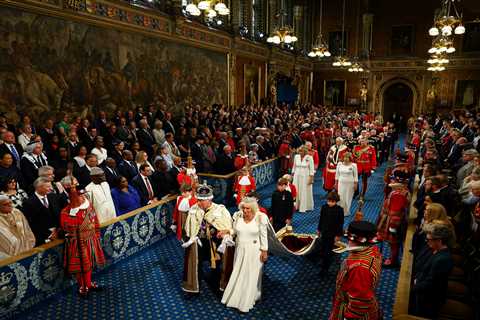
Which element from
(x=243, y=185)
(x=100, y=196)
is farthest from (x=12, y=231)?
(x=243, y=185)

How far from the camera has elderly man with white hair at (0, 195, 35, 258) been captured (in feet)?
16.6

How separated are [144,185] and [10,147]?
281 centimetres

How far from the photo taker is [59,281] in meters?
5.74

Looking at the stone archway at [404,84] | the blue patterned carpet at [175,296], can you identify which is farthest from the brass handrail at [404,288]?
the stone archway at [404,84]

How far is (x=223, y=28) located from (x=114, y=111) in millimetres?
8513

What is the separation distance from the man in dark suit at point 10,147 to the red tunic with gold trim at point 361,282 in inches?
267

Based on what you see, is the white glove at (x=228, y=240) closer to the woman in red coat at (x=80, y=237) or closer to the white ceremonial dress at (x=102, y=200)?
the woman in red coat at (x=80, y=237)

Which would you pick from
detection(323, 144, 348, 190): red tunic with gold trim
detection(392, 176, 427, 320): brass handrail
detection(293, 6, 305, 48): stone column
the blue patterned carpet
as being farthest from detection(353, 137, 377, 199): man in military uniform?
detection(293, 6, 305, 48): stone column

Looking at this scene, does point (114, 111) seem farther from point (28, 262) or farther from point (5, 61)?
point (28, 262)

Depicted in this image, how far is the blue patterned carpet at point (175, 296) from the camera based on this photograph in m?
5.39

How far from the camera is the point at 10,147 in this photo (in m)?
7.71

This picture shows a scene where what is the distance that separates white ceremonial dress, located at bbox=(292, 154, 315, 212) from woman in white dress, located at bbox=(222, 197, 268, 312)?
179 inches

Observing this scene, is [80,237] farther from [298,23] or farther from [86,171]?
[298,23]

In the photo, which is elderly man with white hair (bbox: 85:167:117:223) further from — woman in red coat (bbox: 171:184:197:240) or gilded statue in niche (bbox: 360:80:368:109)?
gilded statue in niche (bbox: 360:80:368:109)
